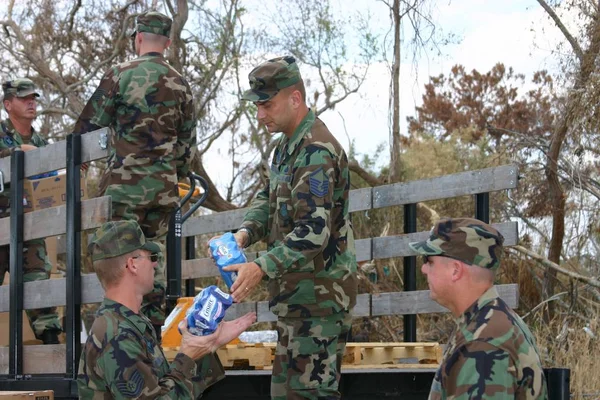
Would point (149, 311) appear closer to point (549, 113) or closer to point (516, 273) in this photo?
point (516, 273)

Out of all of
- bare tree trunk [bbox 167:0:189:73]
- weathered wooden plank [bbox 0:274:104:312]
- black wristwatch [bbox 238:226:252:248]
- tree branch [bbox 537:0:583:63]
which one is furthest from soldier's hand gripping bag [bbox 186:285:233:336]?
bare tree trunk [bbox 167:0:189:73]

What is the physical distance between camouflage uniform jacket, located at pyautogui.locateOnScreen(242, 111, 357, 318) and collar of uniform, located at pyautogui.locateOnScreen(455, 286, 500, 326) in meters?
1.18

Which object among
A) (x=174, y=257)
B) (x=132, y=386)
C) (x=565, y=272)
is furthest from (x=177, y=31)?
(x=132, y=386)

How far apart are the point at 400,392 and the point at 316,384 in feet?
3.06

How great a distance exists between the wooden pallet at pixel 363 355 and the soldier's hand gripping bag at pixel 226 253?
908mm

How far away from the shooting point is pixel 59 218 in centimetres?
564

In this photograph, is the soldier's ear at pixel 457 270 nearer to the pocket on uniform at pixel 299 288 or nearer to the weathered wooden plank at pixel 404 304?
the pocket on uniform at pixel 299 288

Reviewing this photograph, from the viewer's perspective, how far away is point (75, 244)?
5.50m

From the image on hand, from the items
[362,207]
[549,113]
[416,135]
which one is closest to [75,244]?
[362,207]

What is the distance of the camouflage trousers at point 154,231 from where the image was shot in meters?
5.68

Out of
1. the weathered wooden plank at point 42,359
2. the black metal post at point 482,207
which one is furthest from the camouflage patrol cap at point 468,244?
the black metal post at point 482,207

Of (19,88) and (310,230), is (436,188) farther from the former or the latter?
(19,88)

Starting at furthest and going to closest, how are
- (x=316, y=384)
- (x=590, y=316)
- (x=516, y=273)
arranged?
(x=516, y=273)
(x=590, y=316)
(x=316, y=384)

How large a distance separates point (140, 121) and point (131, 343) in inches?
94.9
